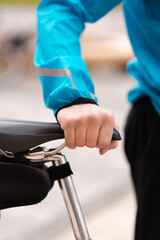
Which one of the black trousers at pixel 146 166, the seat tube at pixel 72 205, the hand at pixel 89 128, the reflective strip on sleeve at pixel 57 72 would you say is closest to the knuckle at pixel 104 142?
the hand at pixel 89 128

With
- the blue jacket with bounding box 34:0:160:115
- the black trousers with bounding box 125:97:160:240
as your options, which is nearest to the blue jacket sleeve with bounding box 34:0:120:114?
the blue jacket with bounding box 34:0:160:115

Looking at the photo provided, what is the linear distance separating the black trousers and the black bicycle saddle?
0.93 meters

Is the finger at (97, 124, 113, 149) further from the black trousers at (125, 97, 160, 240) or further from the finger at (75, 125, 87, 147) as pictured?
the black trousers at (125, 97, 160, 240)

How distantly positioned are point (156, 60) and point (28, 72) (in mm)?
8388

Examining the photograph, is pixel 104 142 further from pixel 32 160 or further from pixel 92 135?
pixel 32 160

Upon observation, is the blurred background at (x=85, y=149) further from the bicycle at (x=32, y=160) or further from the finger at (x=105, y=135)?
the finger at (x=105, y=135)

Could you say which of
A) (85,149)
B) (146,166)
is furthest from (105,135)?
(85,149)

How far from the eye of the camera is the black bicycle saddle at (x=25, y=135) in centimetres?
110

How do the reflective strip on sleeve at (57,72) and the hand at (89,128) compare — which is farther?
the reflective strip on sleeve at (57,72)

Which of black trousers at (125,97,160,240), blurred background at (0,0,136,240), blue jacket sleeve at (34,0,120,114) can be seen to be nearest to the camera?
blue jacket sleeve at (34,0,120,114)

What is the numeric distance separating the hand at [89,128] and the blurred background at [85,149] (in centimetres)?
26

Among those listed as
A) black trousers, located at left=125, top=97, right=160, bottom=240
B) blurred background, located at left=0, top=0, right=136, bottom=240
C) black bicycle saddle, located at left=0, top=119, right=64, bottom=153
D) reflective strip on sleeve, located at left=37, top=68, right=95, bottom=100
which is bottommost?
blurred background, located at left=0, top=0, right=136, bottom=240

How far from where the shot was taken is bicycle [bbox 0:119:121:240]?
1.11 meters

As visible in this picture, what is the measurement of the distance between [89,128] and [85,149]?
12.7ft
